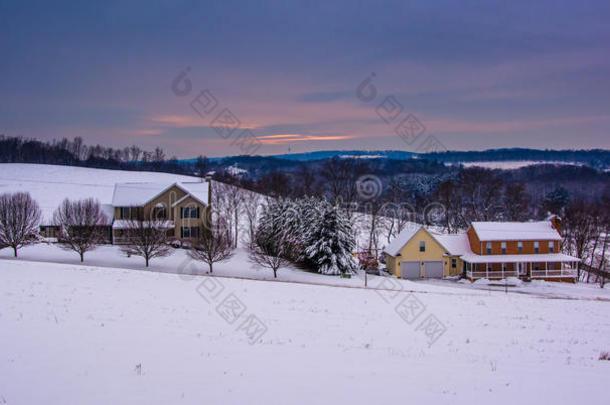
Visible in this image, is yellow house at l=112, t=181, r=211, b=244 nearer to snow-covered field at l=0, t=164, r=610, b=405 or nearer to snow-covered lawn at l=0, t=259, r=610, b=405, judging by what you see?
snow-covered field at l=0, t=164, r=610, b=405

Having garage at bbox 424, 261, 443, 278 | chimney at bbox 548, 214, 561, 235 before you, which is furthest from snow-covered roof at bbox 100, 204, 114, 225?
chimney at bbox 548, 214, 561, 235

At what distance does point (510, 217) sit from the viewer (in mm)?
64438

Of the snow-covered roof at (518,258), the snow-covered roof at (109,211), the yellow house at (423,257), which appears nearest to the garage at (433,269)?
the yellow house at (423,257)

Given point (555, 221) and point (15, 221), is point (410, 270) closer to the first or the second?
point (555, 221)

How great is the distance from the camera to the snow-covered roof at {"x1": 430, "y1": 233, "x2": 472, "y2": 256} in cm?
4112

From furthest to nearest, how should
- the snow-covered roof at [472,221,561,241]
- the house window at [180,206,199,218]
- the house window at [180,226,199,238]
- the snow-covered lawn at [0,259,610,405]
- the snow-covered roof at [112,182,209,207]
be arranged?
the house window at [180,206,199,218]
the house window at [180,226,199,238]
the snow-covered roof at [112,182,209,207]
the snow-covered roof at [472,221,561,241]
the snow-covered lawn at [0,259,610,405]

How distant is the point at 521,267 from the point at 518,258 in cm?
135

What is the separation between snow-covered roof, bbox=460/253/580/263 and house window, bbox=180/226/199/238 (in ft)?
95.1

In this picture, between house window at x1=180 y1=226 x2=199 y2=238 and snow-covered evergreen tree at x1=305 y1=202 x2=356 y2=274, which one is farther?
house window at x1=180 y1=226 x2=199 y2=238

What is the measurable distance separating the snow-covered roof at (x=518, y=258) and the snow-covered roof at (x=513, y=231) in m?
1.80

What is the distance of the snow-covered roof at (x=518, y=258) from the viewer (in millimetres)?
39219

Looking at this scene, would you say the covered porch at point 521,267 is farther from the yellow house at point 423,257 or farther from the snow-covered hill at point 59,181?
the snow-covered hill at point 59,181

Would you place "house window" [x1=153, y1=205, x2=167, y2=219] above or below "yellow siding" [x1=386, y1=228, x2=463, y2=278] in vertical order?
above

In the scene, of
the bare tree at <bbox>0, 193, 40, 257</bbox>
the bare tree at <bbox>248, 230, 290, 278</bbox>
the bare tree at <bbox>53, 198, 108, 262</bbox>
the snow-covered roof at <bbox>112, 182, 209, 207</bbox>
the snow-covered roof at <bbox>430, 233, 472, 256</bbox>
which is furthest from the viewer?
the snow-covered roof at <bbox>112, 182, 209, 207</bbox>
